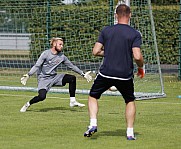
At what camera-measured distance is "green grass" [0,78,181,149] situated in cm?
975

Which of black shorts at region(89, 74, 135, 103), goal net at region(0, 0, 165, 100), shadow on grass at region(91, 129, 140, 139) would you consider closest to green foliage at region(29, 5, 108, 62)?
goal net at region(0, 0, 165, 100)

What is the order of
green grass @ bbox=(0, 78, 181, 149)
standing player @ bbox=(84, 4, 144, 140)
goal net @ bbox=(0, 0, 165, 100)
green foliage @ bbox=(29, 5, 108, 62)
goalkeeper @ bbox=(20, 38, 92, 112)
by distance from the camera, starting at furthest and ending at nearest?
1. green foliage @ bbox=(29, 5, 108, 62)
2. goal net @ bbox=(0, 0, 165, 100)
3. goalkeeper @ bbox=(20, 38, 92, 112)
4. standing player @ bbox=(84, 4, 144, 140)
5. green grass @ bbox=(0, 78, 181, 149)

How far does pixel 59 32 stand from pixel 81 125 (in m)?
13.4

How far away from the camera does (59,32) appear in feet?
81.4

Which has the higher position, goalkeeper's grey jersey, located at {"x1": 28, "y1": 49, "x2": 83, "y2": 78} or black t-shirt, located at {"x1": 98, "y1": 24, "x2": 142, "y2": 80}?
black t-shirt, located at {"x1": 98, "y1": 24, "x2": 142, "y2": 80}

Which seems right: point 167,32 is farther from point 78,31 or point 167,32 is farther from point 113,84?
point 113,84

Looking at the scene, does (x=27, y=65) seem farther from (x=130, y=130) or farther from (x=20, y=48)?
(x=130, y=130)

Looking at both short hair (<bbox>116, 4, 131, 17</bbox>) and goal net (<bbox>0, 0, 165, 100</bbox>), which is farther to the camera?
goal net (<bbox>0, 0, 165, 100</bbox>)

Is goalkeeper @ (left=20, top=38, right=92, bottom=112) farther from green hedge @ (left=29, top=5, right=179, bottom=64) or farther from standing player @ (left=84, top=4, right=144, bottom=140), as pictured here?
green hedge @ (left=29, top=5, right=179, bottom=64)

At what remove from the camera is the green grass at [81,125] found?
9750 mm

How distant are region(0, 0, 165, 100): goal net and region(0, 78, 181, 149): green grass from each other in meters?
2.23

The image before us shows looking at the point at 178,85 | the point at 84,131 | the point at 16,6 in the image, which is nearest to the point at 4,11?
the point at 16,6

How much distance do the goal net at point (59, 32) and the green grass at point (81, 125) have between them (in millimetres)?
2228

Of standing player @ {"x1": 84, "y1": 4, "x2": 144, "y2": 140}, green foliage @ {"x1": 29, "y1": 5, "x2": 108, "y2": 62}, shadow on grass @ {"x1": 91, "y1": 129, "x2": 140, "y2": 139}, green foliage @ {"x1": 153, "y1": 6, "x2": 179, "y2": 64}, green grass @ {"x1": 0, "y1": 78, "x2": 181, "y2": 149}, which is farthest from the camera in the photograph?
green foliage @ {"x1": 153, "y1": 6, "x2": 179, "y2": 64}
